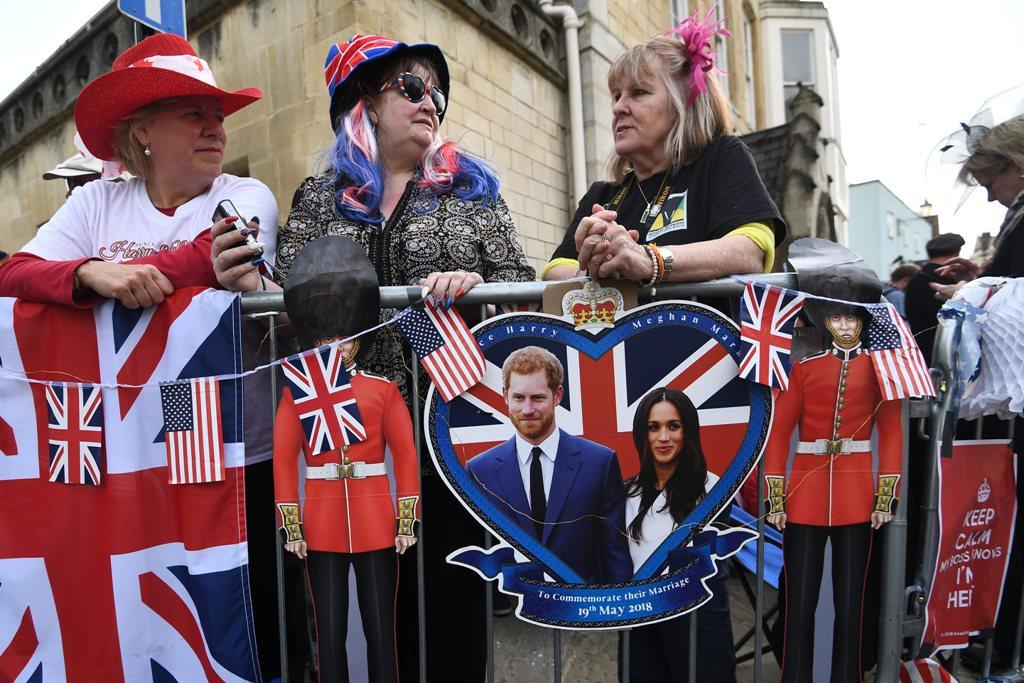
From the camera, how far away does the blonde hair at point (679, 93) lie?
195 cm

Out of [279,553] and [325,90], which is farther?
[325,90]

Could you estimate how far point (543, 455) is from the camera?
166 cm

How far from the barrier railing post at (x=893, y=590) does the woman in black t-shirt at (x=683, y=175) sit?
0.66 meters

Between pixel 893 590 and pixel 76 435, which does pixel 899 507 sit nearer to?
pixel 893 590

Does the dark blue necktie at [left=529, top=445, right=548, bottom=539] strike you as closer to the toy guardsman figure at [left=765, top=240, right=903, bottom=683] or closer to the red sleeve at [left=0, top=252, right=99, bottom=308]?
the toy guardsman figure at [left=765, top=240, right=903, bottom=683]

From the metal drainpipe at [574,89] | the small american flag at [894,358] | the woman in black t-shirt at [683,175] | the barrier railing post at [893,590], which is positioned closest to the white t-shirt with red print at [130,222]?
the woman in black t-shirt at [683,175]

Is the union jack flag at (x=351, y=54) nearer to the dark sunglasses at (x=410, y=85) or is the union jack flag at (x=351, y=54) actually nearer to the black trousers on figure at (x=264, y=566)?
the dark sunglasses at (x=410, y=85)

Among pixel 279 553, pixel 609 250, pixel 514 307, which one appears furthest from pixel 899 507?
pixel 279 553

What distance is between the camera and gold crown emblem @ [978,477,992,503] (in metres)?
1.90

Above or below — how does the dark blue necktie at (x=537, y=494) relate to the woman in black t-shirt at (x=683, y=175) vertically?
below

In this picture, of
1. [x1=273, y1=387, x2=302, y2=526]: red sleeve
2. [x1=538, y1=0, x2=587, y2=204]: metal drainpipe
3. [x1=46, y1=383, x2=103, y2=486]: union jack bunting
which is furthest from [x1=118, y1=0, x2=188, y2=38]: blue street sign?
[x1=538, y1=0, x2=587, y2=204]: metal drainpipe

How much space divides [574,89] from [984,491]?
7026mm

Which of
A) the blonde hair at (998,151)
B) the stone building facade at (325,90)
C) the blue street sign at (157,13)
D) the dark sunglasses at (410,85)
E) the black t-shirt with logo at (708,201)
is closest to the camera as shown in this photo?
the black t-shirt with logo at (708,201)

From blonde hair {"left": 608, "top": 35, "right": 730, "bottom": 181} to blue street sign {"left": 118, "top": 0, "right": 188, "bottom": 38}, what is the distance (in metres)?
2.10
